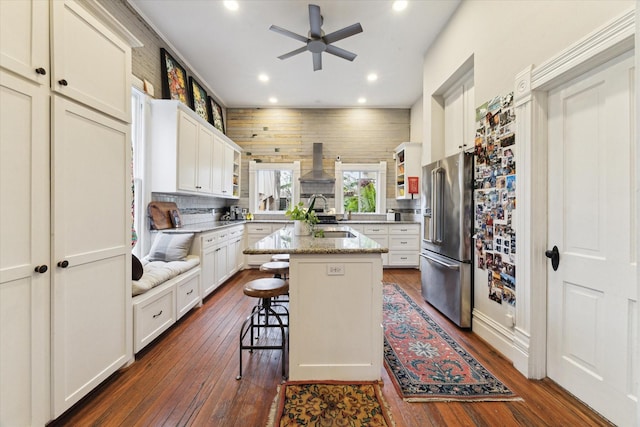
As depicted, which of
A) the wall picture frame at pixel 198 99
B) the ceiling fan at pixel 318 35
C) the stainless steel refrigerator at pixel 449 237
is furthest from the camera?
the wall picture frame at pixel 198 99

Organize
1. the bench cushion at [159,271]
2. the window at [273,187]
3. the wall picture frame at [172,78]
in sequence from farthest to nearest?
the window at [273,187] → the wall picture frame at [172,78] → the bench cushion at [159,271]

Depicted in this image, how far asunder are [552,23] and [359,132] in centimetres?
417

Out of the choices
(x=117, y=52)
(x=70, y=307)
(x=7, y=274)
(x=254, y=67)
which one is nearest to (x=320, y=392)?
(x=70, y=307)

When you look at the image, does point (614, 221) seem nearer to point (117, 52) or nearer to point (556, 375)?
point (556, 375)

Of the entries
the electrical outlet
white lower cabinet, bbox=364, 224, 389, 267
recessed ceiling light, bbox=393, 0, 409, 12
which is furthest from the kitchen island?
white lower cabinet, bbox=364, 224, 389, 267

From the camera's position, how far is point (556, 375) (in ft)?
5.94

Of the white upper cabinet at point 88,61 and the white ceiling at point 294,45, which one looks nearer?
the white upper cabinet at point 88,61

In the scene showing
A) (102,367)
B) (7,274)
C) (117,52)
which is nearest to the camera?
(7,274)

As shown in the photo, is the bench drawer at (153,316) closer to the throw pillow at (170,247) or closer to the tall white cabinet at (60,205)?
the tall white cabinet at (60,205)

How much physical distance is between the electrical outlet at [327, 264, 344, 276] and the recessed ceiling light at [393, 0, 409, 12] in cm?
293

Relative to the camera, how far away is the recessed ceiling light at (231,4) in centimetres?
282

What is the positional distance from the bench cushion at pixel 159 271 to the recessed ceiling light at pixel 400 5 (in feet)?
12.2

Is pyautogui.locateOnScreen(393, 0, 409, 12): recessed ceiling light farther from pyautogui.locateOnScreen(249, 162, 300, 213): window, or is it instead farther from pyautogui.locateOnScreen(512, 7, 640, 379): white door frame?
pyautogui.locateOnScreen(249, 162, 300, 213): window

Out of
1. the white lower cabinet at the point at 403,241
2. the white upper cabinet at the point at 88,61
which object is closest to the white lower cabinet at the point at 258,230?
the white lower cabinet at the point at 403,241
